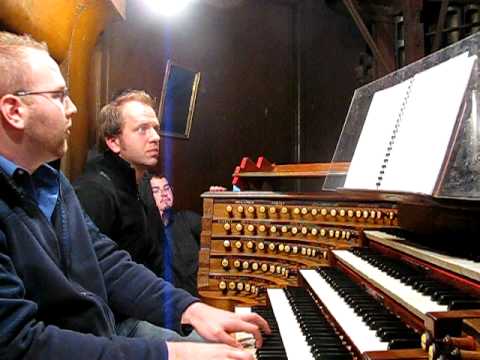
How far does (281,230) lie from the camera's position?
3.04 m

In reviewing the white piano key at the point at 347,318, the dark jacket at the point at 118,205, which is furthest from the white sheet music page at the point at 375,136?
the dark jacket at the point at 118,205

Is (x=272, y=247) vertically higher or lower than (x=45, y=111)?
lower

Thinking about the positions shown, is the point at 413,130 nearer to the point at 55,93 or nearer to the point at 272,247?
the point at 55,93

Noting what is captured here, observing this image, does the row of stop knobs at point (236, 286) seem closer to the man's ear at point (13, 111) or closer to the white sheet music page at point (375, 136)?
the white sheet music page at point (375, 136)

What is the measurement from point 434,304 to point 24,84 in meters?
1.28

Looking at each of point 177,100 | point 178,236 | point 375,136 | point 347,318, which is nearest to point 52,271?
point 347,318

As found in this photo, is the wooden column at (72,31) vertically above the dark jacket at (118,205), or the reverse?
the wooden column at (72,31)

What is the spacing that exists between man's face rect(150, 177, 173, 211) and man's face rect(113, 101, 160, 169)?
3.28 ft

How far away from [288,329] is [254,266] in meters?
1.57

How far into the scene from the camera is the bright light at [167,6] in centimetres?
419

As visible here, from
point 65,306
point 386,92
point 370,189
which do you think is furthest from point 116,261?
point 386,92

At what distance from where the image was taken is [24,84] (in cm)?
138

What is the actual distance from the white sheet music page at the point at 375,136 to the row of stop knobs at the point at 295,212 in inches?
21.1

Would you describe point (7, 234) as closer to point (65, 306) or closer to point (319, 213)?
point (65, 306)
